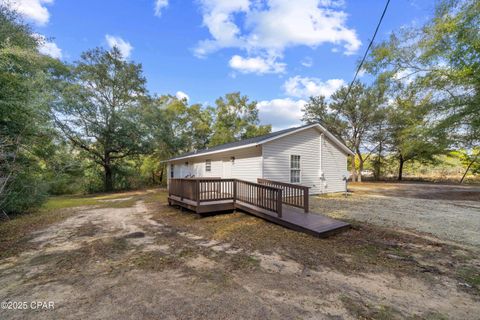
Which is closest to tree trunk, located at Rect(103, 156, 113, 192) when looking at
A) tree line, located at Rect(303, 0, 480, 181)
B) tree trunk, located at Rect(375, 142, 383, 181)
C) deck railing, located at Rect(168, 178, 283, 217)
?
deck railing, located at Rect(168, 178, 283, 217)

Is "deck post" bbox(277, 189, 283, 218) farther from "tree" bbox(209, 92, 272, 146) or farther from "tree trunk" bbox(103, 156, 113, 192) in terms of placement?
"tree" bbox(209, 92, 272, 146)

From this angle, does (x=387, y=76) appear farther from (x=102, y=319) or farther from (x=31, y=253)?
(x=31, y=253)

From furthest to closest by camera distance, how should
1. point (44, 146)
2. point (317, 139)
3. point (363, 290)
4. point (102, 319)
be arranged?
point (317, 139) < point (44, 146) < point (363, 290) < point (102, 319)

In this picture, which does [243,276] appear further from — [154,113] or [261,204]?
Result: [154,113]

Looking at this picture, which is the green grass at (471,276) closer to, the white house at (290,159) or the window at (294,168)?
the white house at (290,159)

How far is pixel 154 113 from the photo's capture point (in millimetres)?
17391

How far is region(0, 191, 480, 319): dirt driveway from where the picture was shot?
2.28 m

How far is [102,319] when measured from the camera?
2107mm

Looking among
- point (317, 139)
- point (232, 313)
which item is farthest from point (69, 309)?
point (317, 139)

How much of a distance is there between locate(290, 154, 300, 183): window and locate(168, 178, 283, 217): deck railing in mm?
3553

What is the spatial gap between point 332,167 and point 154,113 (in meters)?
14.3

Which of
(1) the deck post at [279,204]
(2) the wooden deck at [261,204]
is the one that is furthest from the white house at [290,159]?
(1) the deck post at [279,204]

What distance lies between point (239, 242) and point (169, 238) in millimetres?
1661

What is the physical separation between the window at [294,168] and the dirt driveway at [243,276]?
5.40 metres
